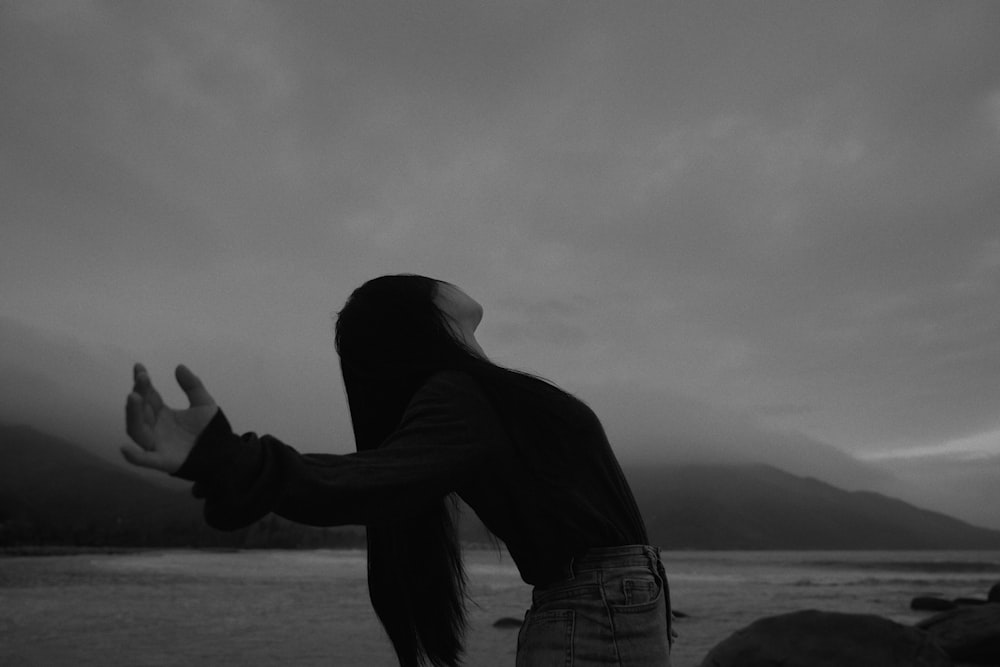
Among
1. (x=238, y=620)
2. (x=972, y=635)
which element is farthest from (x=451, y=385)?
(x=238, y=620)

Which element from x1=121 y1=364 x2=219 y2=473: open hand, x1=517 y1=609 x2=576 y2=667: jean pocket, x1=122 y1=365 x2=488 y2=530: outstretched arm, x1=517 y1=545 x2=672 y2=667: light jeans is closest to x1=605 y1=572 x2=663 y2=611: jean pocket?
x1=517 y1=545 x2=672 y2=667: light jeans

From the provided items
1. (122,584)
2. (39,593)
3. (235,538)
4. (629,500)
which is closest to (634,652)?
(629,500)

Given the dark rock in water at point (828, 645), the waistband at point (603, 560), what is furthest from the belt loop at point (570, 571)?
the dark rock in water at point (828, 645)

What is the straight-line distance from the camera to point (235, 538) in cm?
13275

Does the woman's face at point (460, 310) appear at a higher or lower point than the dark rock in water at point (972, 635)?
higher

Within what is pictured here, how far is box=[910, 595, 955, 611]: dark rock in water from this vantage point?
19547 mm

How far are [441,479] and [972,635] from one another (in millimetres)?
11095

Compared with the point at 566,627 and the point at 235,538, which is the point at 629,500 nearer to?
the point at 566,627

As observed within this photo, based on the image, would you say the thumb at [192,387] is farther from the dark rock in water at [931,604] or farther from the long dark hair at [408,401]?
the dark rock in water at [931,604]

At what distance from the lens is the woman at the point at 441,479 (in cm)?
130

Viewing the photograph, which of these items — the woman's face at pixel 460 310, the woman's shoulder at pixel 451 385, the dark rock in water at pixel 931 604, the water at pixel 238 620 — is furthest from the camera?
the dark rock in water at pixel 931 604

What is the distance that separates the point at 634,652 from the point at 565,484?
0.43m

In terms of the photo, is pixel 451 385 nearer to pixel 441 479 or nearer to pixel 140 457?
pixel 441 479

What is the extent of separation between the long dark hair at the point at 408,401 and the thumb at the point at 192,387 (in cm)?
68
